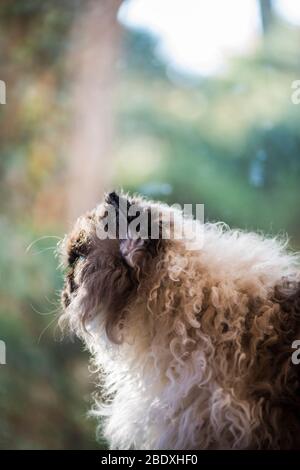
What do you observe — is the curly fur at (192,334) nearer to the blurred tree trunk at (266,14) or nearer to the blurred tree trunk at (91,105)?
the blurred tree trunk at (91,105)

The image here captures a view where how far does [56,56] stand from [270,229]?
1.05 m

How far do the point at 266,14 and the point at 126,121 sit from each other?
0.65m

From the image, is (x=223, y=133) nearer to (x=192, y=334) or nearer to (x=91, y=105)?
(x=91, y=105)

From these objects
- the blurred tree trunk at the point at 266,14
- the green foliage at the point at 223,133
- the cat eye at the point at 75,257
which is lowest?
the cat eye at the point at 75,257

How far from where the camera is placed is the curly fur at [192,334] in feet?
3.38

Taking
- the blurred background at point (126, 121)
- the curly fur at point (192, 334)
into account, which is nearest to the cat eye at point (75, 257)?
the curly fur at point (192, 334)

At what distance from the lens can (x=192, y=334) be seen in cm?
110

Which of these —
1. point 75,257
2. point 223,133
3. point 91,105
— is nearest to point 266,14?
point 223,133

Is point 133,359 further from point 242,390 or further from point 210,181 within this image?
point 210,181

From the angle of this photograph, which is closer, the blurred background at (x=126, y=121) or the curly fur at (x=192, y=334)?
the curly fur at (x=192, y=334)

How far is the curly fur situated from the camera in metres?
1.03

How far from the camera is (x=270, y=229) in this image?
205cm

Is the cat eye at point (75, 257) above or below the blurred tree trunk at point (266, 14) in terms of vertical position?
below

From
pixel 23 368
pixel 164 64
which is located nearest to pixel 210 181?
pixel 164 64
